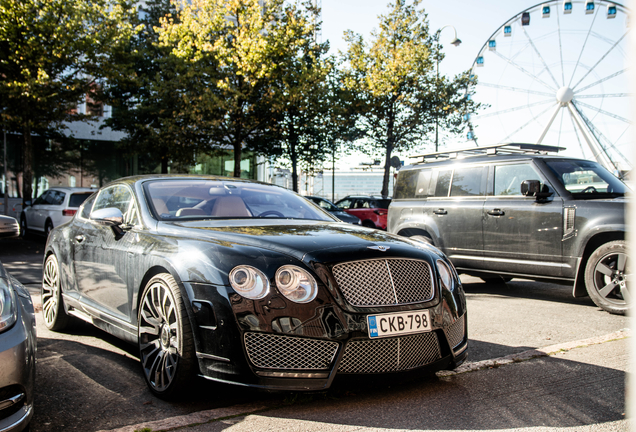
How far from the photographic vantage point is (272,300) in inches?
115

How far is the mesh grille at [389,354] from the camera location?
300cm

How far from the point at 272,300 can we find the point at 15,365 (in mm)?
1209

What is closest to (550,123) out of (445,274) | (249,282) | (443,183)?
(443,183)

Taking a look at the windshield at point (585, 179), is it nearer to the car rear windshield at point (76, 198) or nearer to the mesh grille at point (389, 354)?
the mesh grille at point (389, 354)

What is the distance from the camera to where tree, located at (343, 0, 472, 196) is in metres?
26.0

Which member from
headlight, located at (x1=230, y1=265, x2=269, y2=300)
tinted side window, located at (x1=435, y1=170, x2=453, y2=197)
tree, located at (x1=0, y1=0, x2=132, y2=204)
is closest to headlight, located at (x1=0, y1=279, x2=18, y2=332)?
headlight, located at (x1=230, y1=265, x2=269, y2=300)

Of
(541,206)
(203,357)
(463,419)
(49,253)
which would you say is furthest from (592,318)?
(49,253)

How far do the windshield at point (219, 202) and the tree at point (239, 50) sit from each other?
16.2 m

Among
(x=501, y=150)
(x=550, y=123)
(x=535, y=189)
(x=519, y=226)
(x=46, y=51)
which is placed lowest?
(x=519, y=226)

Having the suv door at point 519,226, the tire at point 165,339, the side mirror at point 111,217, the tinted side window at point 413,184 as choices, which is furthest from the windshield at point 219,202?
the tinted side window at point 413,184

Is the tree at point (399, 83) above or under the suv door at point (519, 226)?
above

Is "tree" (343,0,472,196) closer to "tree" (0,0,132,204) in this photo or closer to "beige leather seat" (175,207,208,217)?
"tree" (0,0,132,204)

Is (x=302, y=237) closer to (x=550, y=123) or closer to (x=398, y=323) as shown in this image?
(x=398, y=323)

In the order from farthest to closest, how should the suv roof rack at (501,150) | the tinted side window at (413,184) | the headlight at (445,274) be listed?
the tinted side window at (413,184)
the suv roof rack at (501,150)
the headlight at (445,274)
